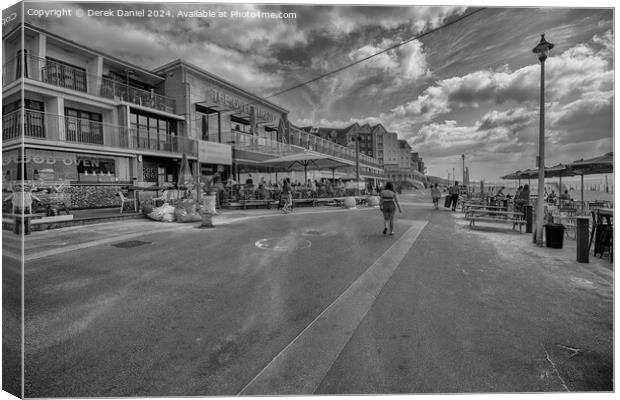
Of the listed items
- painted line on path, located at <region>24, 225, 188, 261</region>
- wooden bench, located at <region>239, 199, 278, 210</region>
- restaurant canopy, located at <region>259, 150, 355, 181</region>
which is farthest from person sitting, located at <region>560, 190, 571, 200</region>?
painted line on path, located at <region>24, 225, 188, 261</region>

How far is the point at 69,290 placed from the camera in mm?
3361

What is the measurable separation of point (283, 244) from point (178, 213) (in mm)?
5038

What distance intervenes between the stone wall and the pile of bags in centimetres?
421

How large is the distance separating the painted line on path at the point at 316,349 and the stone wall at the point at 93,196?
490 inches

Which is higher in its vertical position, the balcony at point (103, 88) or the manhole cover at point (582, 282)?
the balcony at point (103, 88)

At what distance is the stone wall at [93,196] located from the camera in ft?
38.3

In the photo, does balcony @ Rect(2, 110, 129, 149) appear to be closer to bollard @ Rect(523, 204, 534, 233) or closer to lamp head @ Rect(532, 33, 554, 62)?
lamp head @ Rect(532, 33, 554, 62)

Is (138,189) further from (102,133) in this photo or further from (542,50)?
(542,50)

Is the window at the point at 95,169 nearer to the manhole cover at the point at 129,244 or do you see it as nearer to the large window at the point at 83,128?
the large window at the point at 83,128

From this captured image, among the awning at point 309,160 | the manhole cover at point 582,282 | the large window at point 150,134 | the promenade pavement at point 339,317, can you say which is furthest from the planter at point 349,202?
the manhole cover at point 582,282

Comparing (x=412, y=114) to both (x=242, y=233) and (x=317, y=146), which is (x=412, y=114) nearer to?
(x=317, y=146)

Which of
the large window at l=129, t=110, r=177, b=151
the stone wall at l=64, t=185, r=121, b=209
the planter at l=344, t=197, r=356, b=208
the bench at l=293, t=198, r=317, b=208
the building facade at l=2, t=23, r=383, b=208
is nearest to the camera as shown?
the building facade at l=2, t=23, r=383, b=208

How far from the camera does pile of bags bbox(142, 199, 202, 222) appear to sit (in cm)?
932

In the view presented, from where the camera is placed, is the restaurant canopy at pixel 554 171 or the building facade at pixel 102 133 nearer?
the restaurant canopy at pixel 554 171
